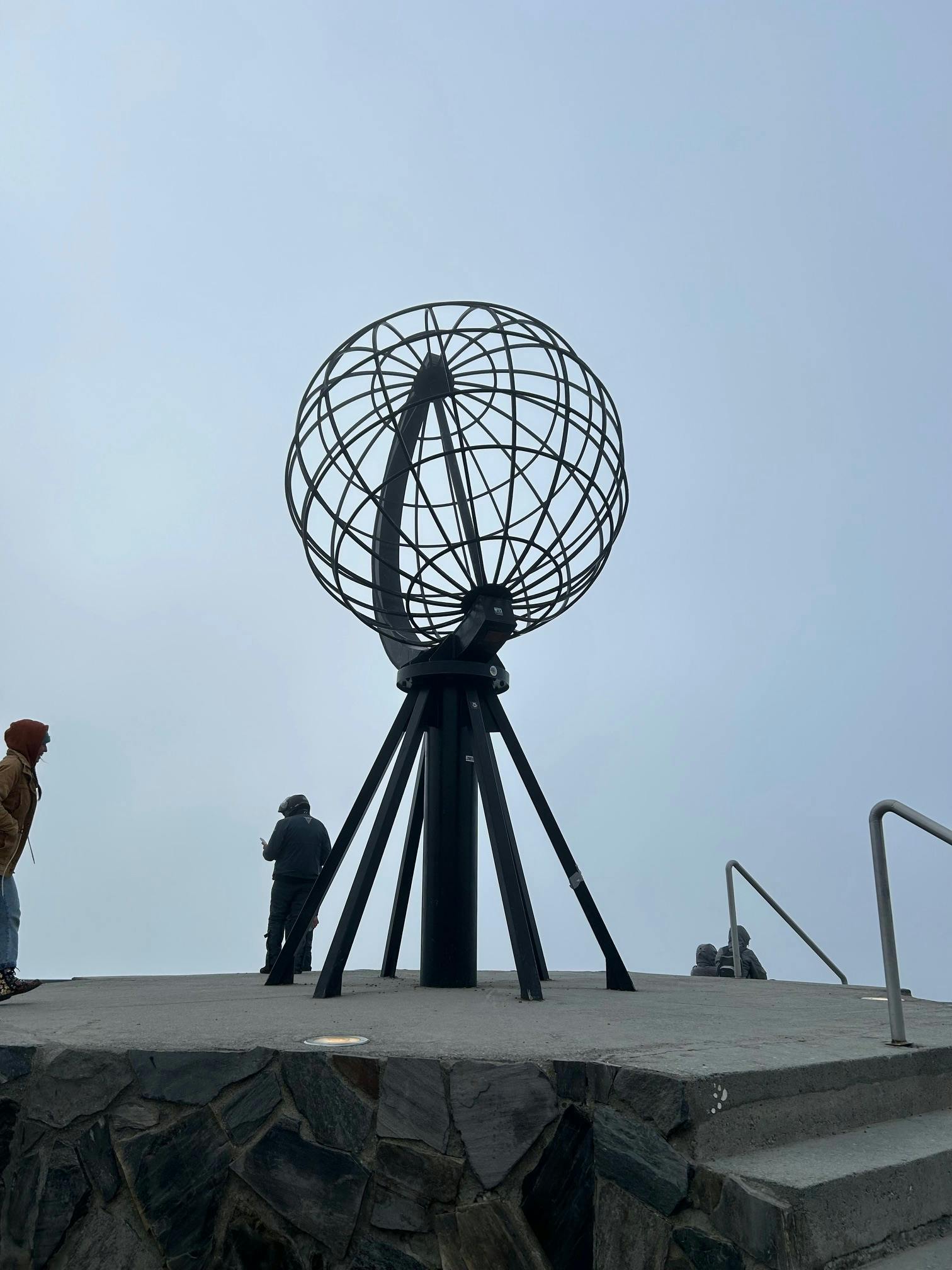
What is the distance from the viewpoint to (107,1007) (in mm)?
4164

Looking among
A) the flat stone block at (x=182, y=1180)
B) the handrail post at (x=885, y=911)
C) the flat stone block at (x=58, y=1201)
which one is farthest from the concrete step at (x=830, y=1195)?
the flat stone block at (x=58, y=1201)

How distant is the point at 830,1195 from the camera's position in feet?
6.77

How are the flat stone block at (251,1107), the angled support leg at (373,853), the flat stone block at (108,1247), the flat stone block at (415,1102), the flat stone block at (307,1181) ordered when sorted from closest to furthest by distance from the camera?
the flat stone block at (415,1102), the flat stone block at (307,1181), the flat stone block at (251,1107), the flat stone block at (108,1247), the angled support leg at (373,853)

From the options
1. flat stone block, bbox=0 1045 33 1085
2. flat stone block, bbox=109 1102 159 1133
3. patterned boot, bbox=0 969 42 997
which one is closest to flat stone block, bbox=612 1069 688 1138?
flat stone block, bbox=109 1102 159 1133

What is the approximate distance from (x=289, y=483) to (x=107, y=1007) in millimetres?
2959

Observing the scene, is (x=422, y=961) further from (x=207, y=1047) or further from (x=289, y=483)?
(x=289, y=483)

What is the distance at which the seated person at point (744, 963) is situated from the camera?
8.09 m

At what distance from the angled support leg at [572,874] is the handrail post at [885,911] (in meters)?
2.04

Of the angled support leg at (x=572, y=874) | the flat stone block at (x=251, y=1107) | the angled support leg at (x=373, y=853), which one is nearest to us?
the flat stone block at (x=251, y=1107)

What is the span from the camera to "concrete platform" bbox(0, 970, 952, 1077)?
2633mm

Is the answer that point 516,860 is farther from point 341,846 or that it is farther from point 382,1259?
point 382,1259

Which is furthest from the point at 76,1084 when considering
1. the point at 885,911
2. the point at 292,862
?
the point at 292,862

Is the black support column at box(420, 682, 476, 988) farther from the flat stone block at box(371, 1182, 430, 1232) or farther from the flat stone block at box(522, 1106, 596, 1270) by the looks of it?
the flat stone block at box(522, 1106, 596, 1270)

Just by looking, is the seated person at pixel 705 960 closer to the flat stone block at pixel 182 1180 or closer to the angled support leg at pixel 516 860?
the angled support leg at pixel 516 860
